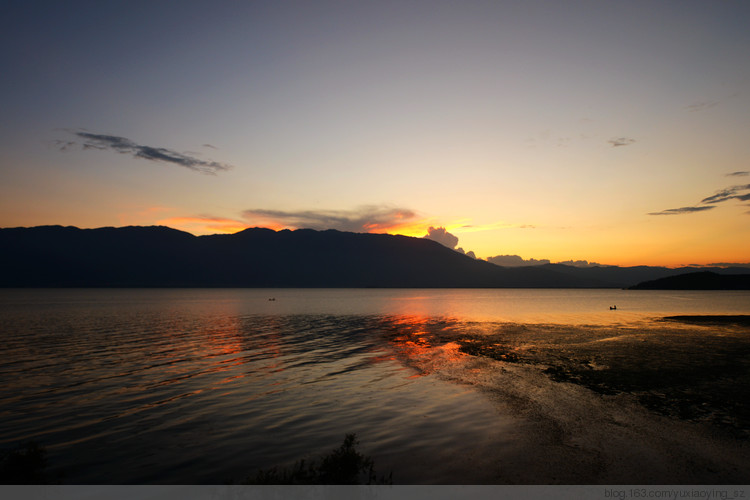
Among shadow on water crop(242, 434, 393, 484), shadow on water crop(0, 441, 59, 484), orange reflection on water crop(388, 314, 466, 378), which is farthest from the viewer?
orange reflection on water crop(388, 314, 466, 378)

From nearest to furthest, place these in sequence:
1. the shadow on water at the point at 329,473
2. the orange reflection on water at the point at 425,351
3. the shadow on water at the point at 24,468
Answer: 1. the shadow on water at the point at 24,468
2. the shadow on water at the point at 329,473
3. the orange reflection on water at the point at 425,351

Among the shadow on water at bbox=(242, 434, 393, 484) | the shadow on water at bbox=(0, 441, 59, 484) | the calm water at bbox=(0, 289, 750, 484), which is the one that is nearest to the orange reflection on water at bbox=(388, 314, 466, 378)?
the calm water at bbox=(0, 289, 750, 484)

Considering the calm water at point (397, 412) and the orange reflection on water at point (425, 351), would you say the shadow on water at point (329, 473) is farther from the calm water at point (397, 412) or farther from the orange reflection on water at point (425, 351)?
the orange reflection on water at point (425, 351)

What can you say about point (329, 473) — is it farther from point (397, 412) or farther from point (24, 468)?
point (24, 468)

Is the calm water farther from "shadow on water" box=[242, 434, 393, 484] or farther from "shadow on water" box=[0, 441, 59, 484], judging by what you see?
"shadow on water" box=[242, 434, 393, 484]

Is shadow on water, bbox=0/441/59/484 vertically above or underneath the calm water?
above

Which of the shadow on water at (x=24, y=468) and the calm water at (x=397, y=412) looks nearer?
the shadow on water at (x=24, y=468)

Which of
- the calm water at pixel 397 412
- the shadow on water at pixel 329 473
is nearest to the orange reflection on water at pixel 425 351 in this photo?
the calm water at pixel 397 412

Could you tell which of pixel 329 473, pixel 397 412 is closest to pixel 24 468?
pixel 329 473

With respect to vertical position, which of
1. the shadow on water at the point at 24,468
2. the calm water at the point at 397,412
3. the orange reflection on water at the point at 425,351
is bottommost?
the orange reflection on water at the point at 425,351

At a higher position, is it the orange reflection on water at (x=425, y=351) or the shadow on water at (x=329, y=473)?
the shadow on water at (x=329, y=473)

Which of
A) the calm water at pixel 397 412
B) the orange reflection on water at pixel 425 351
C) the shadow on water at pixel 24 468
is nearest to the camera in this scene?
the shadow on water at pixel 24 468

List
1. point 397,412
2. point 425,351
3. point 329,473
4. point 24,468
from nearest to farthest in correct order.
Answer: point 24,468, point 329,473, point 397,412, point 425,351

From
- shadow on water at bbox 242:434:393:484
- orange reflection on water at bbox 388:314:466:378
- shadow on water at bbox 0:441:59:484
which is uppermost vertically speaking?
shadow on water at bbox 0:441:59:484
